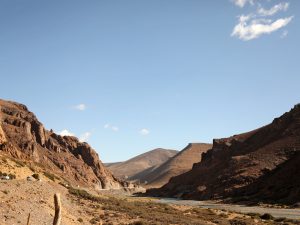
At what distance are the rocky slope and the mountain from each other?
3092cm

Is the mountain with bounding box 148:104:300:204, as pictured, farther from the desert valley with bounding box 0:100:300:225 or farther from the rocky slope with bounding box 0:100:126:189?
the rocky slope with bounding box 0:100:126:189

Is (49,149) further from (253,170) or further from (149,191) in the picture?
(253,170)

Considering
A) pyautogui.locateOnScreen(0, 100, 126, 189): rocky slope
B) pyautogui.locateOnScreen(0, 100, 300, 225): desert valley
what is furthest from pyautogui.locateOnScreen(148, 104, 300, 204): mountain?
pyautogui.locateOnScreen(0, 100, 126, 189): rocky slope

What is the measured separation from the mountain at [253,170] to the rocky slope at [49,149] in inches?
1217

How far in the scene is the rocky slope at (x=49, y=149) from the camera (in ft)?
414

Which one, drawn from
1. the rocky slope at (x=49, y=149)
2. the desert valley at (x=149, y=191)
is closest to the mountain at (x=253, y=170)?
the desert valley at (x=149, y=191)

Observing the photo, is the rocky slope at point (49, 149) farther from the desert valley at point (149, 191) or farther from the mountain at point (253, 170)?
the mountain at point (253, 170)

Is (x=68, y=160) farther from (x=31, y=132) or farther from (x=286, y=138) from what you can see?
(x=286, y=138)

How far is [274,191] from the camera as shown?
86.8m

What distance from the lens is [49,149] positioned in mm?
156125

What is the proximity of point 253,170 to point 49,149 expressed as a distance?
262ft

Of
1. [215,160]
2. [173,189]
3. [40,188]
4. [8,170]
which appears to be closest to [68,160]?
[173,189]

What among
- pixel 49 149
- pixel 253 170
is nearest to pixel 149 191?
pixel 49 149

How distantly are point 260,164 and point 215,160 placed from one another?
38.6m
